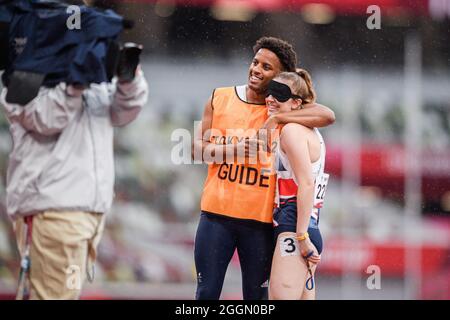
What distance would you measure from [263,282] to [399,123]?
2750 millimetres

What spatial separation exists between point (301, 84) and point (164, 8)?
211cm

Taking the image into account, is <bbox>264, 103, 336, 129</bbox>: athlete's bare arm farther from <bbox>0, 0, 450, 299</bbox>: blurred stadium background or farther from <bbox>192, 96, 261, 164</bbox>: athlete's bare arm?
<bbox>0, 0, 450, 299</bbox>: blurred stadium background

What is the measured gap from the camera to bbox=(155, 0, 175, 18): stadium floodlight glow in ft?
15.7

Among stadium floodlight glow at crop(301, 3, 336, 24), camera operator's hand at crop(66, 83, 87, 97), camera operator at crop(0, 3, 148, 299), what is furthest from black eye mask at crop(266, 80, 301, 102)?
stadium floodlight glow at crop(301, 3, 336, 24)

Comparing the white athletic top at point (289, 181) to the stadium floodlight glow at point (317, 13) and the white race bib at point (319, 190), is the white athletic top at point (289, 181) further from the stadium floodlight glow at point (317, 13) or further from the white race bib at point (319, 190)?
the stadium floodlight glow at point (317, 13)

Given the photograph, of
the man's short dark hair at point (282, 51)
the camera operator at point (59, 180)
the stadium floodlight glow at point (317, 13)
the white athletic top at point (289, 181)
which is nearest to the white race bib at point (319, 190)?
the white athletic top at point (289, 181)

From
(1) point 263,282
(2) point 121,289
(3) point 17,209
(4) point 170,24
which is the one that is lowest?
(2) point 121,289

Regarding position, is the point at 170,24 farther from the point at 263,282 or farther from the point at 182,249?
the point at 263,282

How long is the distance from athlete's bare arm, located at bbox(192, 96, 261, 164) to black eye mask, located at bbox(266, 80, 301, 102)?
0.16m

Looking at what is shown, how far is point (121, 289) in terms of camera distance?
4965mm

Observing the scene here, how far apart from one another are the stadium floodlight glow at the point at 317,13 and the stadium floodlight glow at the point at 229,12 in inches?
12.9

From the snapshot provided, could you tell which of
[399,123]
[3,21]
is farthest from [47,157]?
[399,123]

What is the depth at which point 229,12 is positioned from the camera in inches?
194

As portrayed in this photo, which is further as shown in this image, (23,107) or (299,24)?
(299,24)
